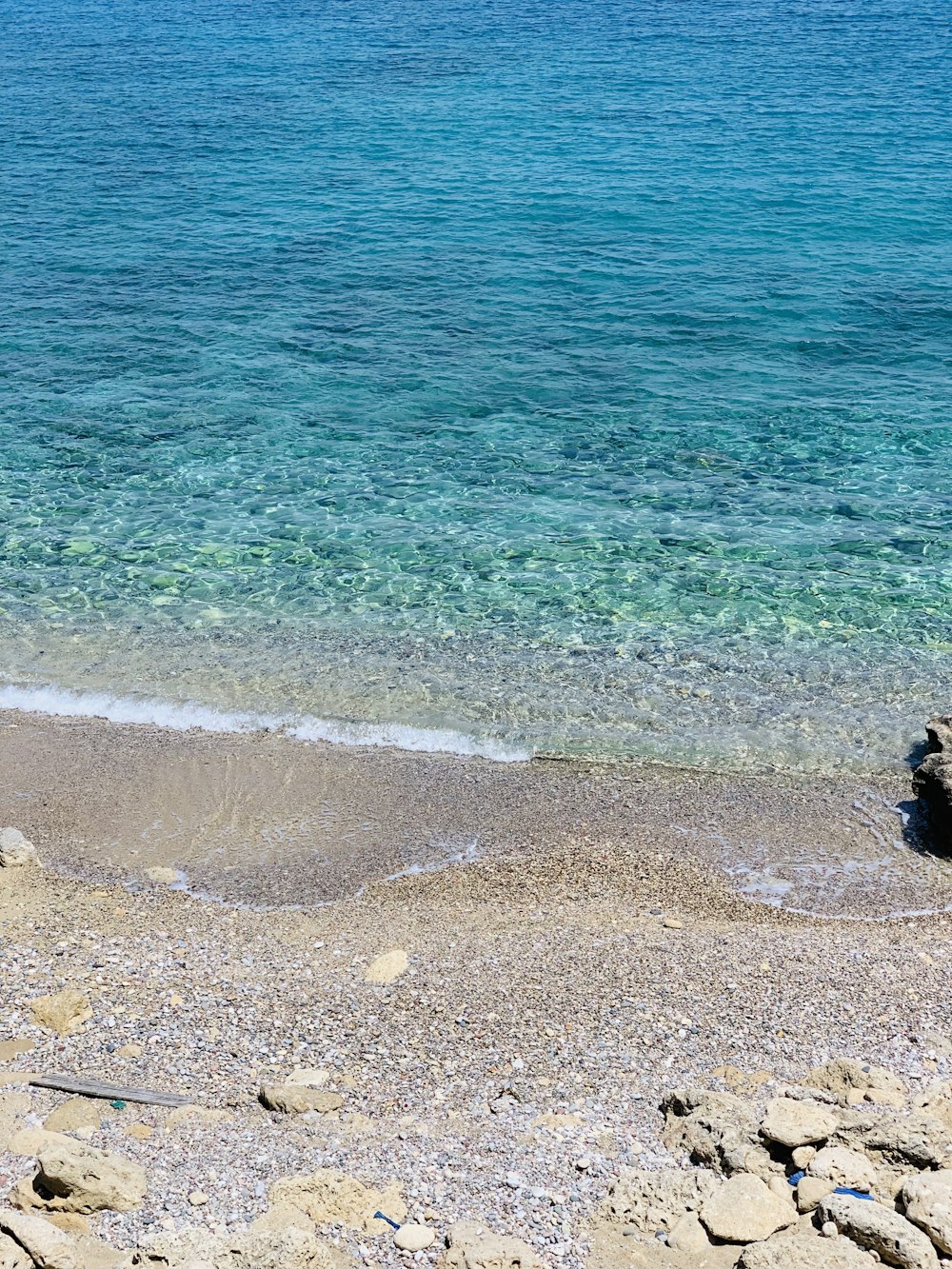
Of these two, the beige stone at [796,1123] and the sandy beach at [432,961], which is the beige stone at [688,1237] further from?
the beige stone at [796,1123]

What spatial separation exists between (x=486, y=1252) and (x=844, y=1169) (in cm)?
188

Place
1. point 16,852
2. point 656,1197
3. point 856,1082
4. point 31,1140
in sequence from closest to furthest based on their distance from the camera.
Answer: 1. point 656,1197
2. point 31,1140
3. point 856,1082
4. point 16,852

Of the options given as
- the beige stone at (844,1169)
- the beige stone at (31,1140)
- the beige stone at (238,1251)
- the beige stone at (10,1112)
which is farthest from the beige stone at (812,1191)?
the beige stone at (10,1112)

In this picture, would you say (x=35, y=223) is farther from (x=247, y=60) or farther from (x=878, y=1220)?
(x=878, y=1220)

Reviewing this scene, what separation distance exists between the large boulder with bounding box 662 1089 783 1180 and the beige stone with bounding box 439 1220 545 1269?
1.13m

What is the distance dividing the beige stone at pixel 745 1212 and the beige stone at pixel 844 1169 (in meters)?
0.25

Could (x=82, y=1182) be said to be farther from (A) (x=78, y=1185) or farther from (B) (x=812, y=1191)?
(B) (x=812, y=1191)

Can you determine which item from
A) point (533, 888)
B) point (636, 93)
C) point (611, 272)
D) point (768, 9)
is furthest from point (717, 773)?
point (768, 9)

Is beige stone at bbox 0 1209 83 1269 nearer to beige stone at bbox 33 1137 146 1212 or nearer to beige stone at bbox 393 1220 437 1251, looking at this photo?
beige stone at bbox 33 1137 146 1212

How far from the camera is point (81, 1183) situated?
611cm

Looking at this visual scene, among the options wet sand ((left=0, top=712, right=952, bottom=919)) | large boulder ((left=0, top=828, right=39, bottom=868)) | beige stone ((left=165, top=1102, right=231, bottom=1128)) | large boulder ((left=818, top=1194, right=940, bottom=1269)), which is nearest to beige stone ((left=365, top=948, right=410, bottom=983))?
wet sand ((left=0, top=712, right=952, bottom=919))

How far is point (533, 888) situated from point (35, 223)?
24.4 m

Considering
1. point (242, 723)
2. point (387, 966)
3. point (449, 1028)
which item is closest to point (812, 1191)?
point (449, 1028)

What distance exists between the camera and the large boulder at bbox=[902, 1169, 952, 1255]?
18.5 feet
